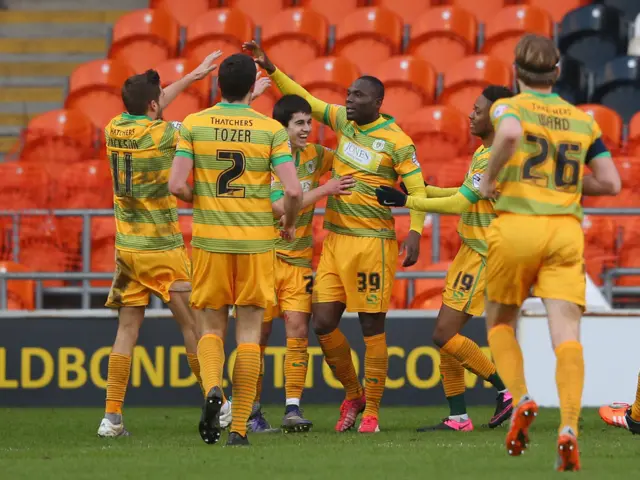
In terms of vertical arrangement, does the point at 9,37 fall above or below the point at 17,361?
above

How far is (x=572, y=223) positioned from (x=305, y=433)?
264cm

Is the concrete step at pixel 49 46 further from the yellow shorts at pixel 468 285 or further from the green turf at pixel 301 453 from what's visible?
the yellow shorts at pixel 468 285

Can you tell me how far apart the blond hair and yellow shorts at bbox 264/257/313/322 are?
2.74 metres

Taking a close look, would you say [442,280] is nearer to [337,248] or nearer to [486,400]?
[486,400]

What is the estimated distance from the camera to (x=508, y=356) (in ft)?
19.1

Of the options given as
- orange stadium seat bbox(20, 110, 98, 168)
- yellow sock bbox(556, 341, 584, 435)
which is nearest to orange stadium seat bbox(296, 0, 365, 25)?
orange stadium seat bbox(20, 110, 98, 168)

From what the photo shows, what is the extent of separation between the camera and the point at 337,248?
314 inches

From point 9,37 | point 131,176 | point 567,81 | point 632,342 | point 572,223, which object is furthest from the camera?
point 9,37

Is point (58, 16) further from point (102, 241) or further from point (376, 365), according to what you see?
point (376, 365)

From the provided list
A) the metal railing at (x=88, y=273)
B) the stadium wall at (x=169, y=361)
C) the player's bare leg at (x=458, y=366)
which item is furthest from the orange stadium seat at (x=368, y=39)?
the player's bare leg at (x=458, y=366)

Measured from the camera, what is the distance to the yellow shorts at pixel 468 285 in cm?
793

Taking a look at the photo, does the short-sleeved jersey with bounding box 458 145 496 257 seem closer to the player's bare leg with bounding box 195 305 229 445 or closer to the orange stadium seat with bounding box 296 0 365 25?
the player's bare leg with bounding box 195 305 229 445

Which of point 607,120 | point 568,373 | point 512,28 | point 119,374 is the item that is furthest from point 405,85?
point 568,373

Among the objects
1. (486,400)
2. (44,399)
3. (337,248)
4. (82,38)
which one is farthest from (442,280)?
(82,38)
